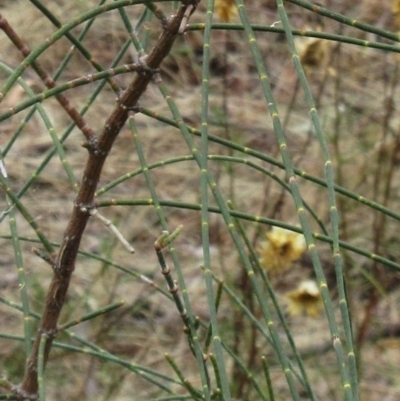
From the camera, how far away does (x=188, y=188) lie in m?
2.26

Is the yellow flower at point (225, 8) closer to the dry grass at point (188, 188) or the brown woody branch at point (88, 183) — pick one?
the dry grass at point (188, 188)

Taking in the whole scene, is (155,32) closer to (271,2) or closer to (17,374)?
(271,2)

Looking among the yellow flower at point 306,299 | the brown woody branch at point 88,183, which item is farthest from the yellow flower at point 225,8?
the brown woody branch at point 88,183

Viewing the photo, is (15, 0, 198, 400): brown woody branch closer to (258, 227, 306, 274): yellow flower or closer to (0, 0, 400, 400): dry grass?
(258, 227, 306, 274): yellow flower

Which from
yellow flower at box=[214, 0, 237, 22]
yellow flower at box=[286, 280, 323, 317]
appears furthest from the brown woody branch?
yellow flower at box=[286, 280, 323, 317]

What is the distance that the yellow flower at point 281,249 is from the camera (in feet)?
4.16

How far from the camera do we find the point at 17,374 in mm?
1748

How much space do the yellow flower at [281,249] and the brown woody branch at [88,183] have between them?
1.96 feet

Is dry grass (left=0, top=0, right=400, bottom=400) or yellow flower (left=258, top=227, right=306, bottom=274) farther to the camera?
dry grass (left=0, top=0, right=400, bottom=400)

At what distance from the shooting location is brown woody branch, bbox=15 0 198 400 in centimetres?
63

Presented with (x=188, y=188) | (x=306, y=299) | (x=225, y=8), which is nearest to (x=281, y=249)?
(x=306, y=299)

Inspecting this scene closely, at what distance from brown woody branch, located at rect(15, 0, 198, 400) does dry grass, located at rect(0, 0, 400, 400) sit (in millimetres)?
810

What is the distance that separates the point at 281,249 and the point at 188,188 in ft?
3.27

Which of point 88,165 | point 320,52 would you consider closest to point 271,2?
point 320,52
